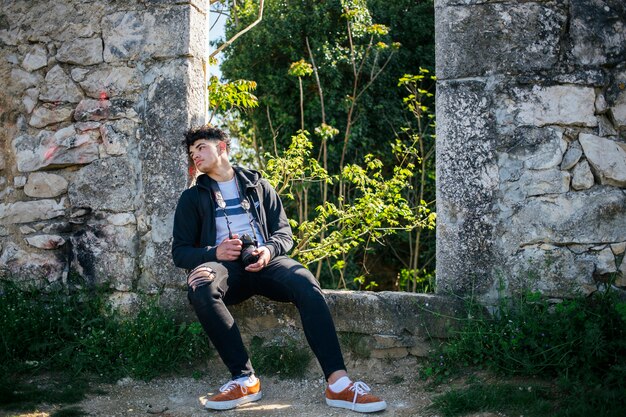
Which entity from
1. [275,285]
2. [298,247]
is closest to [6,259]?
[275,285]

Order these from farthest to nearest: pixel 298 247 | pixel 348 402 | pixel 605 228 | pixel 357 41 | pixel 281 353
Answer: pixel 357 41 < pixel 298 247 < pixel 281 353 < pixel 605 228 < pixel 348 402

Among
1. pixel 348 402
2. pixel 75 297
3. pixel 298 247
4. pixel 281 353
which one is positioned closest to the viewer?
pixel 348 402

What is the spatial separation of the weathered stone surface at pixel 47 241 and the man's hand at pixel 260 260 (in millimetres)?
1347

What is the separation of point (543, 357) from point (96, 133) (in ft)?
9.26

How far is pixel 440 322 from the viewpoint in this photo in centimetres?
355

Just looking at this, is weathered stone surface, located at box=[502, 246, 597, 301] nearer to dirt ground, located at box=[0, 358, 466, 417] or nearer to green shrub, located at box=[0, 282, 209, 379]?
dirt ground, located at box=[0, 358, 466, 417]

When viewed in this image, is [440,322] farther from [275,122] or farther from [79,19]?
[275,122]

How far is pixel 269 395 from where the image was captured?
3.48 m

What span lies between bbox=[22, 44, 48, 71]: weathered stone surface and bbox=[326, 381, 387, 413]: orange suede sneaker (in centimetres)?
267

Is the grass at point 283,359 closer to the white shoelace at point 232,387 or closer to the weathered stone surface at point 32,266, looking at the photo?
the white shoelace at point 232,387

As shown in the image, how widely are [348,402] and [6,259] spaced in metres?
2.37

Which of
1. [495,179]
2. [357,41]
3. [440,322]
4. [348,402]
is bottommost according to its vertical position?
[348,402]

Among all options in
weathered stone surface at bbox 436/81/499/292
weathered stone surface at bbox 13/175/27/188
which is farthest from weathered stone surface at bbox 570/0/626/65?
weathered stone surface at bbox 13/175/27/188

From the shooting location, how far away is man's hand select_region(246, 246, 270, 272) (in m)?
3.43
